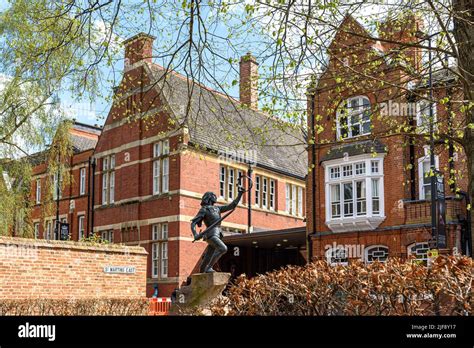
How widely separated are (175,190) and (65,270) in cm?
1527

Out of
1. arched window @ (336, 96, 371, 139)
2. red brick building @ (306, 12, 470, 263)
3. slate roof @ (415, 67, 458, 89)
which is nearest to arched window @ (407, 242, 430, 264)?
red brick building @ (306, 12, 470, 263)

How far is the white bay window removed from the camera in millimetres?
26422

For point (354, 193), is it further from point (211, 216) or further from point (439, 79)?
point (211, 216)

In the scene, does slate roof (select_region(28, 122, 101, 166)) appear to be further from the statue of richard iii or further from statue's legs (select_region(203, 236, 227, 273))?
statue's legs (select_region(203, 236, 227, 273))

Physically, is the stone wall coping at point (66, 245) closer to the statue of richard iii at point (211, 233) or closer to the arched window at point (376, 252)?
the statue of richard iii at point (211, 233)

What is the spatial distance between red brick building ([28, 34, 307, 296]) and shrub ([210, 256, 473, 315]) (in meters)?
22.1

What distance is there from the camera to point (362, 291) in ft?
19.4

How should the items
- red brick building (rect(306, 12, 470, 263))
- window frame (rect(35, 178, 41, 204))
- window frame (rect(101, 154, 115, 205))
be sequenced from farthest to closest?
1. window frame (rect(35, 178, 41, 204))
2. window frame (rect(101, 154, 115, 205))
3. red brick building (rect(306, 12, 470, 263))

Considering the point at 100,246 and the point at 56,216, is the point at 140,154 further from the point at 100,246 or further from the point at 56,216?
the point at 100,246

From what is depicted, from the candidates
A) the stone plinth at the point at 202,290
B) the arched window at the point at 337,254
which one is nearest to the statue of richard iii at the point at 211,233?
the stone plinth at the point at 202,290

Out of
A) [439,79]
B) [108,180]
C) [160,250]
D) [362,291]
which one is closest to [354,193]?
[439,79]

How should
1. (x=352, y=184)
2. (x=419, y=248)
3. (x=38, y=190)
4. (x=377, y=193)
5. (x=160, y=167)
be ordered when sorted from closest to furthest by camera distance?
(x=419, y=248) → (x=377, y=193) → (x=352, y=184) → (x=160, y=167) → (x=38, y=190)
